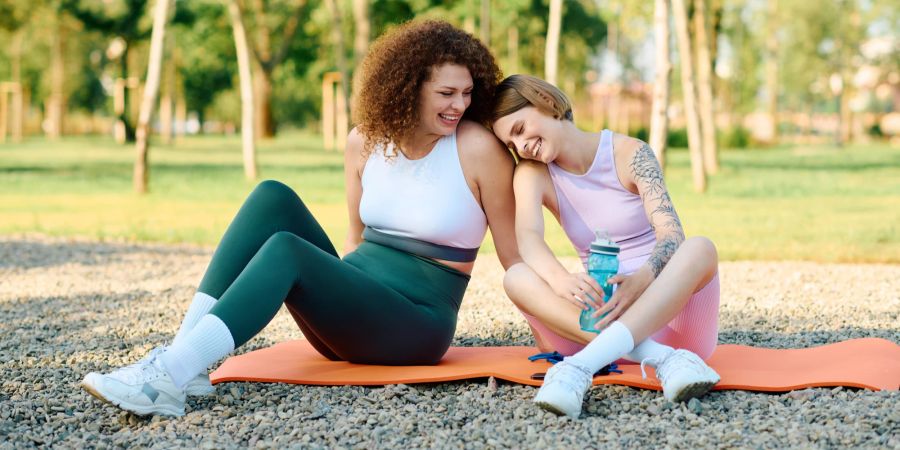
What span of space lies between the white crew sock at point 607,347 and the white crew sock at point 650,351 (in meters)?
0.13

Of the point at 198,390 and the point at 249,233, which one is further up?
the point at 249,233

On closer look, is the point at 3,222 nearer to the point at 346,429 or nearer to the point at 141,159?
the point at 141,159

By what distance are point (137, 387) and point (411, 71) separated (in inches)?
59.8

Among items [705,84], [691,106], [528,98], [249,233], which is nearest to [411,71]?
[528,98]

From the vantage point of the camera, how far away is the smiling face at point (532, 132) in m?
3.77

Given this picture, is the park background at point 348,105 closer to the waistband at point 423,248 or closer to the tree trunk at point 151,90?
the tree trunk at point 151,90

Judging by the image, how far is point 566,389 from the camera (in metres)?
3.37

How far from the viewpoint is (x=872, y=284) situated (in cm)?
707

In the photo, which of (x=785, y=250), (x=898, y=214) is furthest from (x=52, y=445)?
(x=898, y=214)

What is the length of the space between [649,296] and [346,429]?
1160 mm

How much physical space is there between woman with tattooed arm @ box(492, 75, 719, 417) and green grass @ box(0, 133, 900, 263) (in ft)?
17.1

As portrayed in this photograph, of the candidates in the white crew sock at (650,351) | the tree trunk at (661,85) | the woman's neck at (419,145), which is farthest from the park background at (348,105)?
the white crew sock at (650,351)

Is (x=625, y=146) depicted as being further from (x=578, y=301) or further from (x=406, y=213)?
(x=406, y=213)

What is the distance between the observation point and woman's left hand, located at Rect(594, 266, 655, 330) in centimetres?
354
